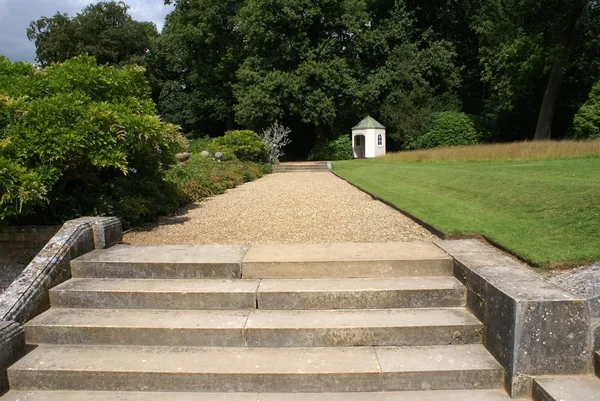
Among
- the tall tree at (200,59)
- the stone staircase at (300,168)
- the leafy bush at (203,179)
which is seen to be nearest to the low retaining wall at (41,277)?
the leafy bush at (203,179)

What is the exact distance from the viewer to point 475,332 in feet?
11.2

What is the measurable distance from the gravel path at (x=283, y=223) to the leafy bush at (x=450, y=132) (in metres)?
21.1

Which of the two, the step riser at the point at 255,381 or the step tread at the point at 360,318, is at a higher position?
the step tread at the point at 360,318

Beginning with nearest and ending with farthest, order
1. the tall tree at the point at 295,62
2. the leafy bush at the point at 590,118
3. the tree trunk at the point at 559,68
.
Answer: the leafy bush at the point at 590,118 → the tree trunk at the point at 559,68 → the tall tree at the point at 295,62

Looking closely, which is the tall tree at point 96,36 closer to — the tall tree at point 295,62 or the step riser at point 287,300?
the tall tree at point 295,62

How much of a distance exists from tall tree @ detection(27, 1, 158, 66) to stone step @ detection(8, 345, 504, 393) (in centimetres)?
3983

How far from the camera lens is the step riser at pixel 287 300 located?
3.77m

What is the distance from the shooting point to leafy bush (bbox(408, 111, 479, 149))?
28.9 meters

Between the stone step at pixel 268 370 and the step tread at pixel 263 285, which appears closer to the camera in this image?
the stone step at pixel 268 370

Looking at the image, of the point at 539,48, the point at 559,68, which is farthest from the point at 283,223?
the point at 559,68

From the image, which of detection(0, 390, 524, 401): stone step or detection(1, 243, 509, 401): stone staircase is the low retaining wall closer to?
detection(1, 243, 509, 401): stone staircase

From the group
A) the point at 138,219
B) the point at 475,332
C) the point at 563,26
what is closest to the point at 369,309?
the point at 475,332

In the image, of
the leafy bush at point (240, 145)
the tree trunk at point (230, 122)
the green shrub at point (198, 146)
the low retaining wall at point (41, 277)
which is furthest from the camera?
the tree trunk at point (230, 122)

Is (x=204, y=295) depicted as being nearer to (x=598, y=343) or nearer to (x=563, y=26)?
(x=598, y=343)
